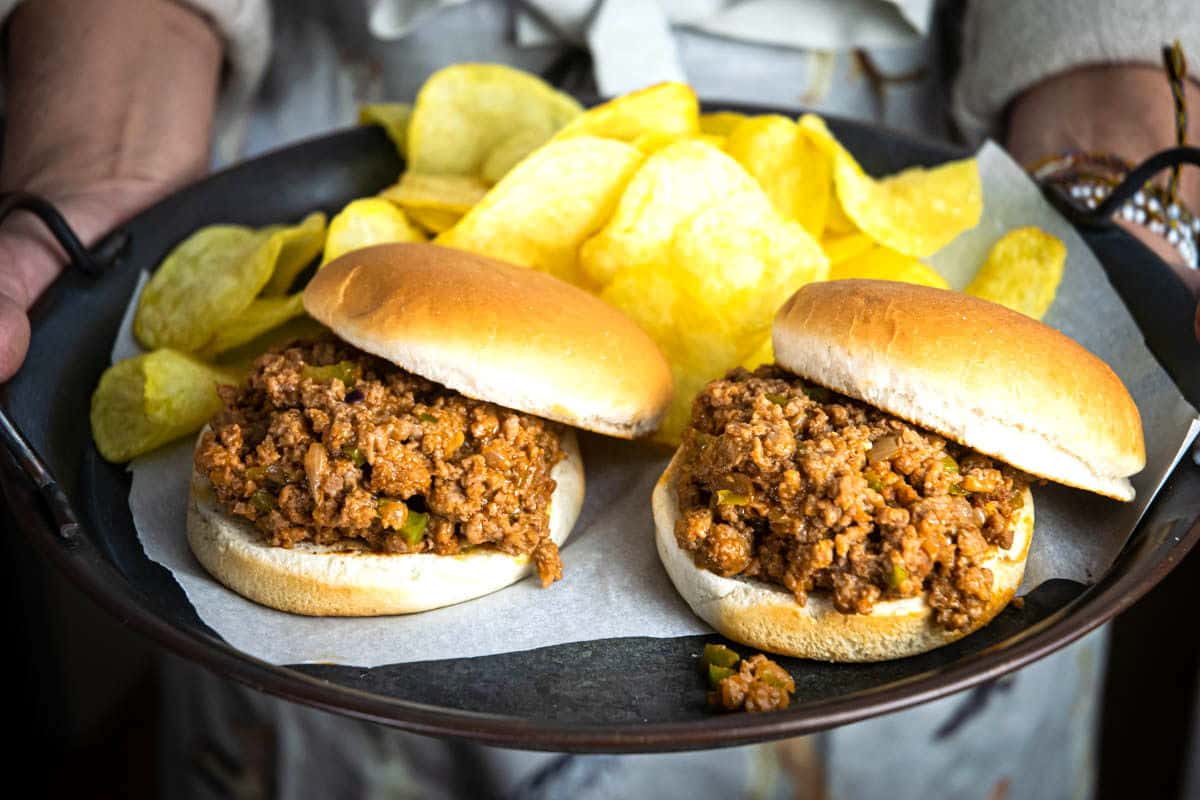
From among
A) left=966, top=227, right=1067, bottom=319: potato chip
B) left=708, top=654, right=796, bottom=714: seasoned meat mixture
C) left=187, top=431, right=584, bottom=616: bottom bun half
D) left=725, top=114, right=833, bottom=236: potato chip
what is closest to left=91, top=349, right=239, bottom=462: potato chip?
left=187, top=431, right=584, bottom=616: bottom bun half

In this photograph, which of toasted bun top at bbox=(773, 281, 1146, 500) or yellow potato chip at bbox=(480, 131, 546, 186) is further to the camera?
yellow potato chip at bbox=(480, 131, 546, 186)

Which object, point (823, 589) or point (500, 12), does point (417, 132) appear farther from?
point (823, 589)

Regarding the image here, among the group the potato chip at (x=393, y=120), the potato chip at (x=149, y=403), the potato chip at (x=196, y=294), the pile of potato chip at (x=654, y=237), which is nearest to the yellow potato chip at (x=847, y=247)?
the pile of potato chip at (x=654, y=237)

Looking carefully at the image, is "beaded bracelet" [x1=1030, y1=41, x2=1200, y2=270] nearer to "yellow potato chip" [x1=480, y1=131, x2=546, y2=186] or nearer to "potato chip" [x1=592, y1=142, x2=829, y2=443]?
"potato chip" [x1=592, y1=142, x2=829, y2=443]

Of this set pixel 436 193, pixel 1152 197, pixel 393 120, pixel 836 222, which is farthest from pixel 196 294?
pixel 1152 197

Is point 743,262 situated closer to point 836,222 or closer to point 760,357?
point 760,357

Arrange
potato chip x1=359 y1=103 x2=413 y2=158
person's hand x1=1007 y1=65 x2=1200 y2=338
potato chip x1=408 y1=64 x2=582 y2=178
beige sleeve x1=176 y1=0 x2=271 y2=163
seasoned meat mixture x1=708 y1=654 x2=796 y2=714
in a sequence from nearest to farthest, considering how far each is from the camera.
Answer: seasoned meat mixture x1=708 y1=654 x2=796 y2=714 → potato chip x1=408 y1=64 x2=582 y2=178 → potato chip x1=359 y1=103 x2=413 y2=158 → person's hand x1=1007 y1=65 x2=1200 y2=338 → beige sleeve x1=176 y1=0 x2=271 y2=163

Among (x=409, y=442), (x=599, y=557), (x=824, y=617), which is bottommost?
(x=599, y=557)
